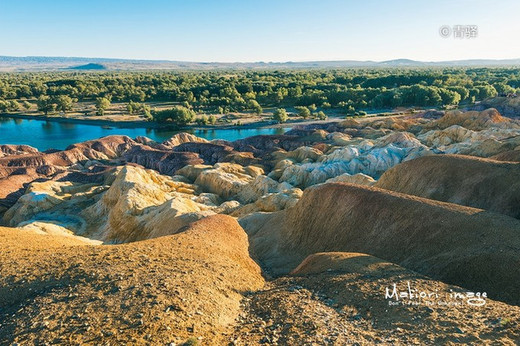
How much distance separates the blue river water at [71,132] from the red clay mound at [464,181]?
237 ft

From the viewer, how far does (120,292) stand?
14.7 meters

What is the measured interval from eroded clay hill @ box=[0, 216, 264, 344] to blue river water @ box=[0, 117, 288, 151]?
282 ft

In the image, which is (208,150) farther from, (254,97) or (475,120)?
(254,97)

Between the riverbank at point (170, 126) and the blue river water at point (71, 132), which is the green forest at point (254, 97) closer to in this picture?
the riverbank at point (170, 126)

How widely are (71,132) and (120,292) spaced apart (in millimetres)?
108011

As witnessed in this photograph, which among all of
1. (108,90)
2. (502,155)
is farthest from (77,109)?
(502,155)

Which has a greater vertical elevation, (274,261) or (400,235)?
(400,235)

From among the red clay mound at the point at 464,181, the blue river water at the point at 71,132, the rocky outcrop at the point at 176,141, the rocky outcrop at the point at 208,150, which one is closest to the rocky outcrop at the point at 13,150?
the blue river water at the point at 71,132

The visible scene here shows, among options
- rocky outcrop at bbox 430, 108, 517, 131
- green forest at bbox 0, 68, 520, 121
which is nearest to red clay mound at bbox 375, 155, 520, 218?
rocky outcrop at bbox 430, 108, 517, 131

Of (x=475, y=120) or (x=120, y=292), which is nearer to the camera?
(x=120, y=292)

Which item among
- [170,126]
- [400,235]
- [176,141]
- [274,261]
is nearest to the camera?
[400,235]

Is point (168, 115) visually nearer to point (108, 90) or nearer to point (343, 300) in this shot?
point (108, 90)

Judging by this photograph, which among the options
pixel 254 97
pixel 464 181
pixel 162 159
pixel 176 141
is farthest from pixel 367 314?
pixel 254 97

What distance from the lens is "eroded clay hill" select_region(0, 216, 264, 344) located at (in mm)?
12469
